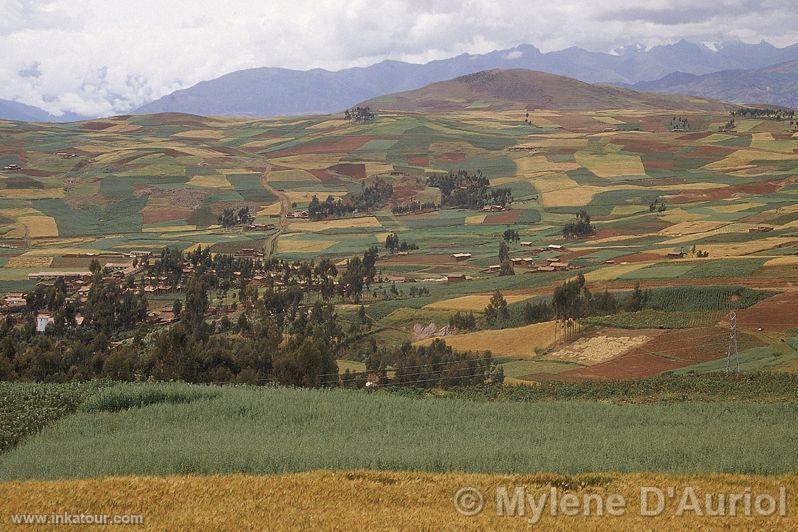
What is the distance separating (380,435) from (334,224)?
12422 centimetres

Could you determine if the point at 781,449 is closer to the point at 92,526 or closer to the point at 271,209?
the point at 92,526

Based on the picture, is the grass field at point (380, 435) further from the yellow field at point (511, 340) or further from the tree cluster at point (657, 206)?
the tree cluster at point (657, 206)

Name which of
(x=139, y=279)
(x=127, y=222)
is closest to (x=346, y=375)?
(x=139, y=279)

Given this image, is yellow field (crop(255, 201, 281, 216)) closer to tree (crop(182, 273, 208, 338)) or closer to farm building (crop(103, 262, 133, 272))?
farm building (crop(103, 262, 133, 272))

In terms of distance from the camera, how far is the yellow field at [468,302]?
3243 inches

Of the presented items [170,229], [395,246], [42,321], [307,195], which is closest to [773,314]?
[42,321]

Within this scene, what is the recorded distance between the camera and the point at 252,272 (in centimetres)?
10931

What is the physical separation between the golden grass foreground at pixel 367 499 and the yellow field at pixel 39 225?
13459 centimetres

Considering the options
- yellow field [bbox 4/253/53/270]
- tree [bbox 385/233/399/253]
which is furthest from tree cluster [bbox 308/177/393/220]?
yellow field [bbox 4/253/53/270]

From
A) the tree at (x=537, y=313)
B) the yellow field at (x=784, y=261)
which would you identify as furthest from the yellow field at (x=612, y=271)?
the tree at (x=537, y=313)

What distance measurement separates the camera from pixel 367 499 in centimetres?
2205

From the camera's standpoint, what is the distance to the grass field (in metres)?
26.5

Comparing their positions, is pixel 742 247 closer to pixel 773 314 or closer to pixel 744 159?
pixel 773 314

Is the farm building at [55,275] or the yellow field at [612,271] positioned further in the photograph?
the farm building at [55,275]
